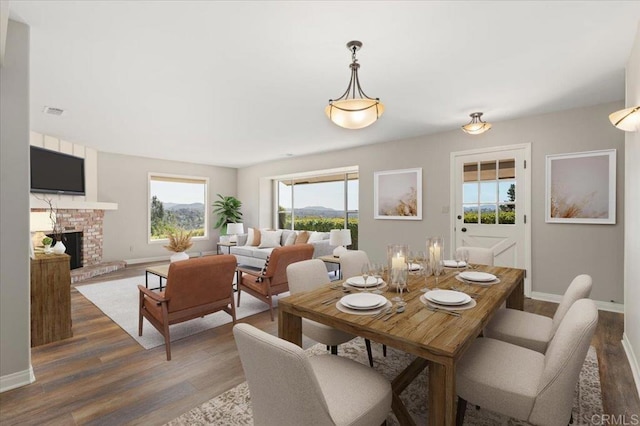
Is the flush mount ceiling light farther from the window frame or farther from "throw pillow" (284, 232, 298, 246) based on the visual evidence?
the window frame

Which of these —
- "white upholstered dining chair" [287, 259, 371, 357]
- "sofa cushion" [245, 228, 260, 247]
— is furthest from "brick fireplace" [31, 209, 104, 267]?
"white upholstered dining chair" [287, 259, 371, 357]

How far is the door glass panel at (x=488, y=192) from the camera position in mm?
4398

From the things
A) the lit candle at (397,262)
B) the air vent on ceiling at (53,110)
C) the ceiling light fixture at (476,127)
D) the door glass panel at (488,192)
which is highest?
the air vent on ceiling at (53,110)

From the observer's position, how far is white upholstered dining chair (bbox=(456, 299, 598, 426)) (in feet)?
3.83

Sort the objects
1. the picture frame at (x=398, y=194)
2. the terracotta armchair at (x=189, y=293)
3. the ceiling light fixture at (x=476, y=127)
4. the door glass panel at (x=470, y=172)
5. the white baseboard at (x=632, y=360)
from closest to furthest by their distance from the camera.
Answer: the white baseboard at (x=632, y=360) → the terracotta armchair at (x=189, y=293) → the ceiling light fixture at (x=476, y=127) → the door glass panel at (x=470, y=172) → the picture frame at (x=398, y=194)

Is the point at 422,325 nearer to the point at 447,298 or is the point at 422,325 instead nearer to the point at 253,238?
the point at 447,298

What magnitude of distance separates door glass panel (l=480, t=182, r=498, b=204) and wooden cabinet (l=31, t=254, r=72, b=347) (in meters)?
5.27

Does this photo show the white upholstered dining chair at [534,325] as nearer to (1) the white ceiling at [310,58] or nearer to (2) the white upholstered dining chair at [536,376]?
(2) the white upholstered dining chair at [536,376]

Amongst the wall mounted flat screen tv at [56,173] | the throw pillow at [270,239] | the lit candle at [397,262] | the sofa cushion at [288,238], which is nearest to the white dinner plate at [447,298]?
the lit candle at [397,262]

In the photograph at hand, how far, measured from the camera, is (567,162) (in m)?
3.80

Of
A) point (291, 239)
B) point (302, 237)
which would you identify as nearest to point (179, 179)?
point (291, 239)

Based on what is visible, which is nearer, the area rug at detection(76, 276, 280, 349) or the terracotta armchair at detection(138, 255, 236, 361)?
the terracotta armchair at detection(138, 255, 236, 361)

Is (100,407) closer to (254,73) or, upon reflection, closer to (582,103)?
(254,73)

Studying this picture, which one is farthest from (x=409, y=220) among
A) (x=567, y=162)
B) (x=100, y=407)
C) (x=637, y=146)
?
(x=100, y=407)
